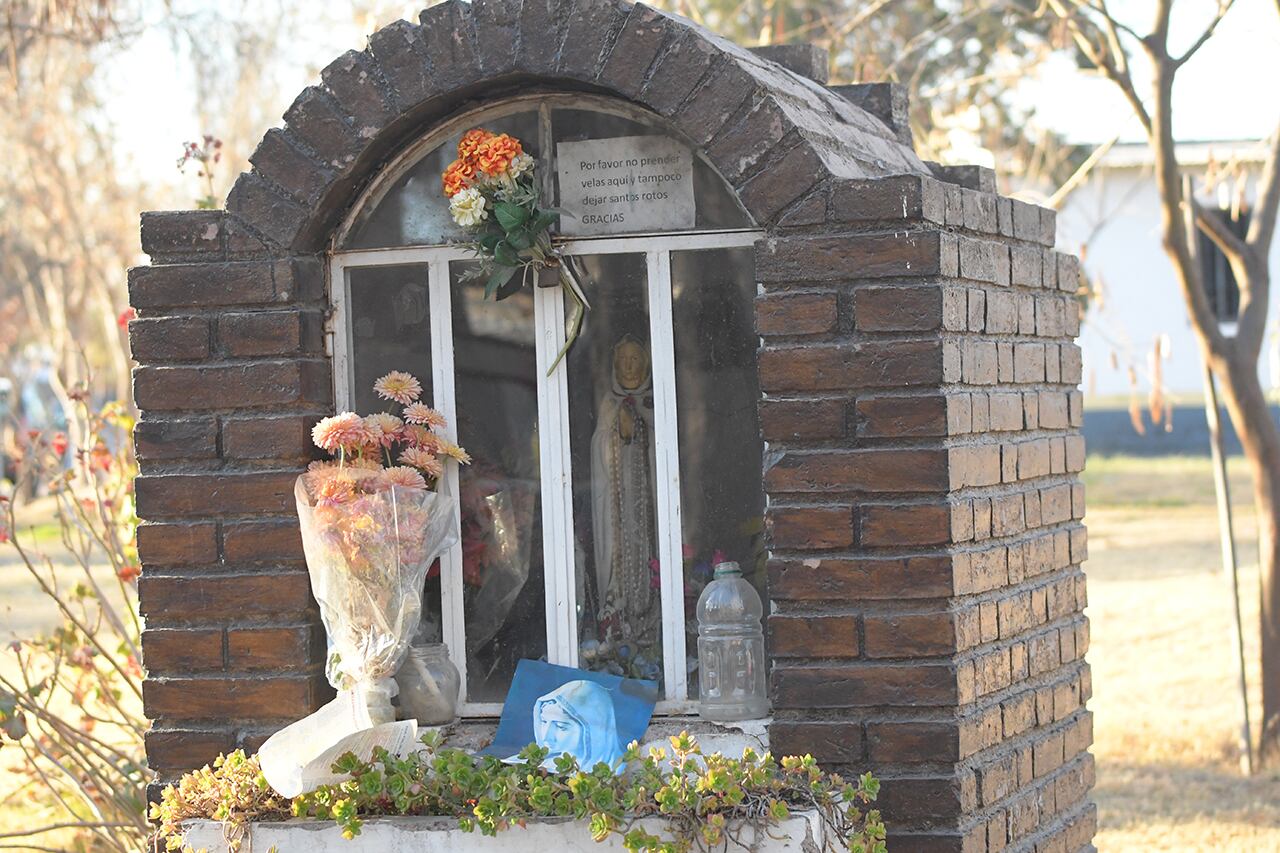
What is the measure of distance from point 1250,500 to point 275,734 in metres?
17.4

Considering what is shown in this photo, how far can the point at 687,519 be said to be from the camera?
387cm

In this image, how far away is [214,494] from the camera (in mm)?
3805

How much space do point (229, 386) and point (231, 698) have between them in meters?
0.72

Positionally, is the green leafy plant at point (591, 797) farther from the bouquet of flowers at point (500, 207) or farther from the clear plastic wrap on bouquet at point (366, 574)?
the bouquet of flowers at point (500, 207)

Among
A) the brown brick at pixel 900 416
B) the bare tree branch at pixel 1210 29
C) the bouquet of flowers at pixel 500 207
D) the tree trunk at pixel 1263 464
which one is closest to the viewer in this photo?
the brown brick at pixel 900 416

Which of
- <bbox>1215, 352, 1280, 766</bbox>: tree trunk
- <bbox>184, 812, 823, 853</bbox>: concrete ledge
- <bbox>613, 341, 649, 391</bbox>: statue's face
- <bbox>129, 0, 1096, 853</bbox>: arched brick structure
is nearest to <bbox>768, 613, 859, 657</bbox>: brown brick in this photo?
<bbox>129, 0, 1096, 853</bbox>: arched brick structure

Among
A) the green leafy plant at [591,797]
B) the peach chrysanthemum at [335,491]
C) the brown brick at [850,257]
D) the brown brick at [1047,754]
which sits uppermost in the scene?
the brown brick at [850,257]

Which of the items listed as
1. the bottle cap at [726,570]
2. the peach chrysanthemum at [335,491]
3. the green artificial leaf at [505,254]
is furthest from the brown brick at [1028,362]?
the peach chrysanthemum at [335,491]

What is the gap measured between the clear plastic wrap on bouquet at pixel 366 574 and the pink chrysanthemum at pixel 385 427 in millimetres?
144

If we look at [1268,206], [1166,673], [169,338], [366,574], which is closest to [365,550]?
[366,574]

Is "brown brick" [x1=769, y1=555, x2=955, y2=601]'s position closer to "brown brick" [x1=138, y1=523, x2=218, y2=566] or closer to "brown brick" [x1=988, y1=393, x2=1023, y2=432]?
"brown brick" [x1=988, y1=393, x2=1023, y2=432]

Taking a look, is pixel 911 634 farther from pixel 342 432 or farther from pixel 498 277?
pixel 342 432

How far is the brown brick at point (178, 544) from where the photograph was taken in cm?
381

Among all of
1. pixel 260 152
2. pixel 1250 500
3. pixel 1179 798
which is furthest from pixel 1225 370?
pixel 1250 500
